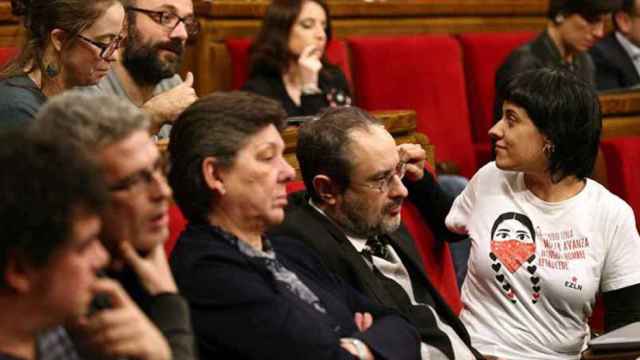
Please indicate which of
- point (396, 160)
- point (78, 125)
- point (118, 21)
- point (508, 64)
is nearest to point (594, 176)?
point (508, 64)

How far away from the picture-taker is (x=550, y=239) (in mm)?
1563

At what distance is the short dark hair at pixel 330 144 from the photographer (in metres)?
1.40

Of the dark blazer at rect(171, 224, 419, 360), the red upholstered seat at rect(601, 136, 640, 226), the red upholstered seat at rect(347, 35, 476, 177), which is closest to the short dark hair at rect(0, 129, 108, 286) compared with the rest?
the dark blazer at rect(171, 224, 419, 360)

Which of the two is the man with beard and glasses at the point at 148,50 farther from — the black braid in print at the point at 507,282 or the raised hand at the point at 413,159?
the black braid in print at the point at 507,282

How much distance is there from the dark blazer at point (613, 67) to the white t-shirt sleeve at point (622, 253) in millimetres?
1262

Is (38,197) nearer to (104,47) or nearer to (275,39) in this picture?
(104,47)

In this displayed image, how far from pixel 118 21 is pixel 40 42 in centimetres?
9

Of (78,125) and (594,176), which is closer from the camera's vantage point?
(78,125)

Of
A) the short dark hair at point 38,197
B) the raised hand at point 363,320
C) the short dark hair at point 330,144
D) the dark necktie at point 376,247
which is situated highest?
the short dark hair at point 38,197

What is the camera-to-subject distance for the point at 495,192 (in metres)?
1.61

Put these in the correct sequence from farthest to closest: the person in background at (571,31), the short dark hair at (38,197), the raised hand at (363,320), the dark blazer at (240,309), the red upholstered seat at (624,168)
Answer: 1. the person in background at (571,31)
2. the red upholstered seat at (624,168)
3. the raised hand at (363,320)
4. the dark blazer at (240,309)
5. the short dark hair at (38,197)

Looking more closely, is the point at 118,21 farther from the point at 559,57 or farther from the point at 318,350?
the point at 559,57

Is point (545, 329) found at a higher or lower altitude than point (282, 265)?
lower

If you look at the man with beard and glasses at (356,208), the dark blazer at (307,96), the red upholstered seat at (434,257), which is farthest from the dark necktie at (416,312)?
the dark blazer at (307,96)
